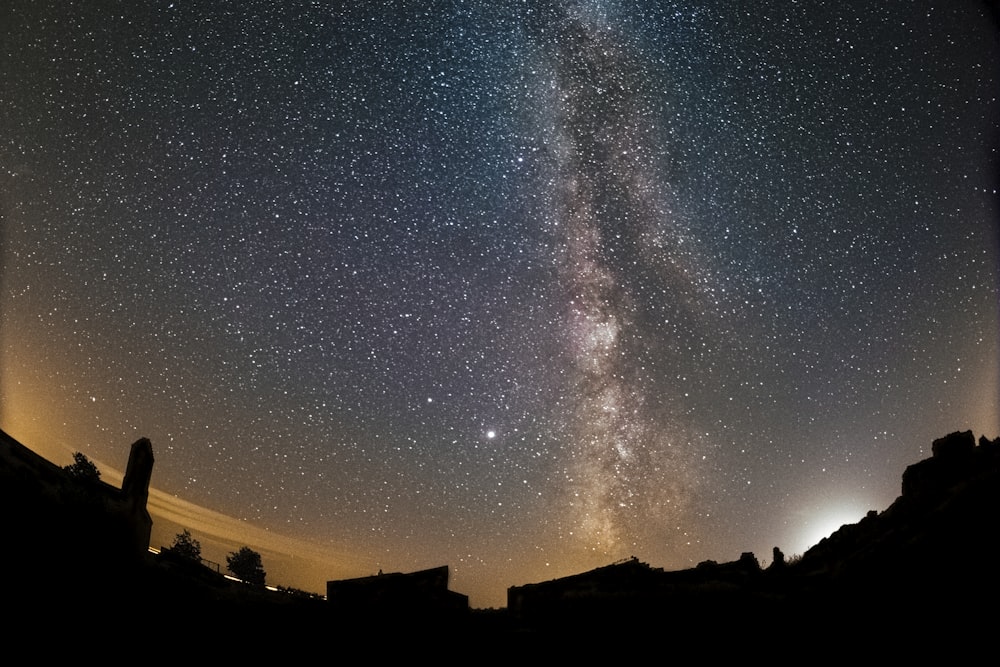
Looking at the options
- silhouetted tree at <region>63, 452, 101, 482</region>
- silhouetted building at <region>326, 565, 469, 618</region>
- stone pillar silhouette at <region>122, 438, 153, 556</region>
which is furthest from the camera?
silhouetted tree at <region>63, 452, 101, 482</region>

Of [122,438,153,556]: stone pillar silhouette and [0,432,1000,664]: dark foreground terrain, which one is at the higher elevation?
[122,438,153,556]: stone pillar silhouette

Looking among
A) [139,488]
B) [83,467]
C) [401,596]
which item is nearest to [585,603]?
[401,596]

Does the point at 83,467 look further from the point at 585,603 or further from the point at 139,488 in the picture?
the point at 585,603

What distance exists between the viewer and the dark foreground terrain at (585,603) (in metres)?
9.32

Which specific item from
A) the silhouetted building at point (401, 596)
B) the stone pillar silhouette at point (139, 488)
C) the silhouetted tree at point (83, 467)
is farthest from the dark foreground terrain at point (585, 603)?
the silhouetted tree at point (83, 467)

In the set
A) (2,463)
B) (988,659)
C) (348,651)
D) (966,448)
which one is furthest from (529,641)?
(2,463)

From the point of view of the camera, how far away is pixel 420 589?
59.8 feet

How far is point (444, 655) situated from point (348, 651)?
294 cm

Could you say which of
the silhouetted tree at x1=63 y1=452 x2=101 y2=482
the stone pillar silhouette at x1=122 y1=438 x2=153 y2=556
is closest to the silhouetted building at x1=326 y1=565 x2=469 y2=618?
the stone pillar silhouette at x1=122 y1=438 x2=153 y2=556

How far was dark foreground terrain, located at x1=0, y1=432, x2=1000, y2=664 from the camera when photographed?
9320 millimetres

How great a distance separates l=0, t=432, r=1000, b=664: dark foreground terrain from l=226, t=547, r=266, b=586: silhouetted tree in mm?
30975

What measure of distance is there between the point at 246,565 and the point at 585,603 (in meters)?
38.8

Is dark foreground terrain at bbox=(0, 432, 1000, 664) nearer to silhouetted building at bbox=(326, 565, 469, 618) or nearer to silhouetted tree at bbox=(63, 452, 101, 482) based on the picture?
silhouetted building at bbox=(326, 565, 469, 618)

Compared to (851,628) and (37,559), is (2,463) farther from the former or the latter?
(851,628)
